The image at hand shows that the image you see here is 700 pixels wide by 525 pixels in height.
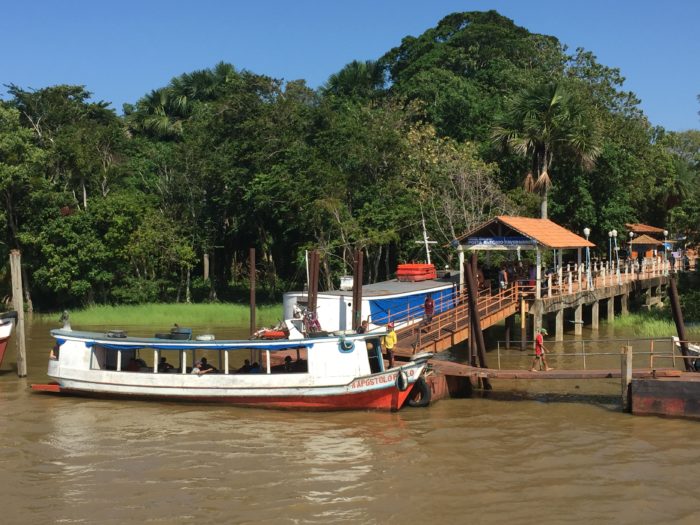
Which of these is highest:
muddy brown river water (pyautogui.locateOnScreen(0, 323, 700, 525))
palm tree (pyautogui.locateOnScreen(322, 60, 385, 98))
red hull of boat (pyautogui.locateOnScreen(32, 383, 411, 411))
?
palm tree (pyautogui.locateOnScreen(322, 60, 385, 98))

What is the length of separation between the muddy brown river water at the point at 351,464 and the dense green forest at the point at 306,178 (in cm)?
2098

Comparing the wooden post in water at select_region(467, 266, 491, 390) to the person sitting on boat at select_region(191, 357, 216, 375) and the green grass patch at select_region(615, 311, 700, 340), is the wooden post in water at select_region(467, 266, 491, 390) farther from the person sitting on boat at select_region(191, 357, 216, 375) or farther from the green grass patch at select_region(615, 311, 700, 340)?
the green grass patch at select_region(615, 311, 700, 340)

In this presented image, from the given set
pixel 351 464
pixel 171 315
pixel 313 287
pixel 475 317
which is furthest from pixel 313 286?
pixel 171 315

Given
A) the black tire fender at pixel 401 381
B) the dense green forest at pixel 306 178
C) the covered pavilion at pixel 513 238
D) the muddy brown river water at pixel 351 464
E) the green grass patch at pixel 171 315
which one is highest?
the dense green forest at pixel 306 178

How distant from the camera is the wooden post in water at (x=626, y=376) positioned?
19844mm

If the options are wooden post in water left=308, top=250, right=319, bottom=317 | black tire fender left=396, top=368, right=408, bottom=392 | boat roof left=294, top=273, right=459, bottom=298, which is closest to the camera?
black tire fender left=396, top=368, right=408, bottom=392

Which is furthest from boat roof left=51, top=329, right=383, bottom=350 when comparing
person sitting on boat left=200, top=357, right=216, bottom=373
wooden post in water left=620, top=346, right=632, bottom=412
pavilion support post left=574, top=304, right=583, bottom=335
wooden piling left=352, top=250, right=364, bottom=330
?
pavilion support post left=574, top=304, right=583, bottom=335

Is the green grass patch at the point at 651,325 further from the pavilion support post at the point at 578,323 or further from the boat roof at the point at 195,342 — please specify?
the boat roof at the point at 195,342

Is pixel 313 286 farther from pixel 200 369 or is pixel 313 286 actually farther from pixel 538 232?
pixel 538 232

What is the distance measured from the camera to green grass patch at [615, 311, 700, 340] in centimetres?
3331

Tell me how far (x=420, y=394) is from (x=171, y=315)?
990 inches

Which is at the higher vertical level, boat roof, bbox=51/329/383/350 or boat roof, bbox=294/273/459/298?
boat roof, bbox=294/273/459/298

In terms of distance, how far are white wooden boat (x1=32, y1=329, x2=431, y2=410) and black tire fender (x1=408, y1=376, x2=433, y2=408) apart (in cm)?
6

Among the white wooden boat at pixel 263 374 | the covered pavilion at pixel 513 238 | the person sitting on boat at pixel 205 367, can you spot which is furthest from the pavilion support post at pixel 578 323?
the person sitting on boat at pixel 205 367
